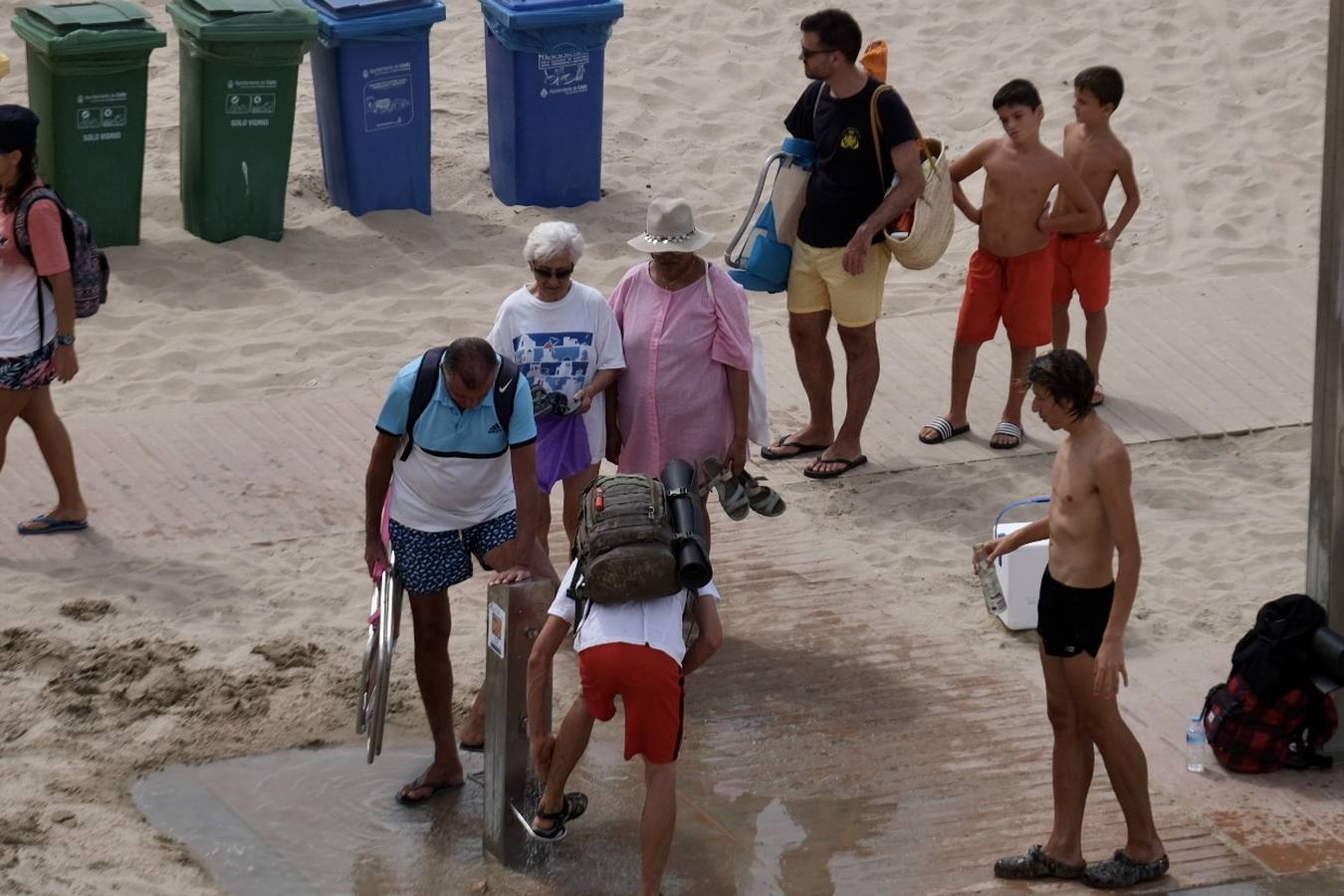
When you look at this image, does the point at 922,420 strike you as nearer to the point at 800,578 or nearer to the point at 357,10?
the point at 800,578

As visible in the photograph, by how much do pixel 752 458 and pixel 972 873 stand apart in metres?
3.36

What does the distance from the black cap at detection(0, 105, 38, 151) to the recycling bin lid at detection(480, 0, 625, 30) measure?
4.51 meters

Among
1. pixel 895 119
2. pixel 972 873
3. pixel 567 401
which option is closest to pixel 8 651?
pixel 567 401

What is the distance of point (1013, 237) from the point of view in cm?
840

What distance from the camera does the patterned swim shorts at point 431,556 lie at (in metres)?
5.77

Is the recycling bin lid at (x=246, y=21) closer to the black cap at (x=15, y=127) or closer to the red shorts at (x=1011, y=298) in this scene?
the black cap at (x=15, y=127)

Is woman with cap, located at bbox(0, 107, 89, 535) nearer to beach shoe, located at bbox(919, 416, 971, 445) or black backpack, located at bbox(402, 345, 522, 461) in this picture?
black backpack, located at bbox(402, 345, 522, 461)

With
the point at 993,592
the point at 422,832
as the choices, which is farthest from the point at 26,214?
the point at 993,592

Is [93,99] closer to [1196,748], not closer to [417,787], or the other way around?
[417,787]

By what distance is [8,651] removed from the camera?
22.0 feet

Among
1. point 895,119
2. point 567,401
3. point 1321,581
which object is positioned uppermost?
point 895,119

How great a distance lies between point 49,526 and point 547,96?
188 inches

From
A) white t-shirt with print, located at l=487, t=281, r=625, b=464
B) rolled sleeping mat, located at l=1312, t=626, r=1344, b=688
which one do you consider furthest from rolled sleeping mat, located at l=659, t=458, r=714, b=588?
rolled sleeping mat, located at l=1312, t=626, r=1344, b=688

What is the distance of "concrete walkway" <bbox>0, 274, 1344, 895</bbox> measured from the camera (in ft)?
18.8
